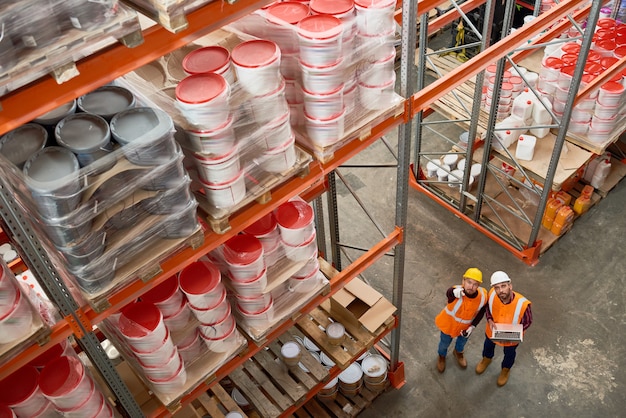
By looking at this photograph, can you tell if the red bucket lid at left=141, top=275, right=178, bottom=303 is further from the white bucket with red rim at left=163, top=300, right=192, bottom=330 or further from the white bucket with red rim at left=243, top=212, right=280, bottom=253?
the white bucket with red rim at left=243, top=212, right=280, bottom=253

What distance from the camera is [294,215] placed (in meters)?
4.70

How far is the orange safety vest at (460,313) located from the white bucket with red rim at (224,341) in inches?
103

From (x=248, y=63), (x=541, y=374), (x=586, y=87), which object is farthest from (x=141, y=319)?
(x=586, y=87)

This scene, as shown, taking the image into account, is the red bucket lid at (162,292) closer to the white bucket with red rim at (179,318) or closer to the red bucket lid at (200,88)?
the white bucket with red rim at (179,318)

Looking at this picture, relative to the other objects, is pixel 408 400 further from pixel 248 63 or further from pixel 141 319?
pixel 248 63

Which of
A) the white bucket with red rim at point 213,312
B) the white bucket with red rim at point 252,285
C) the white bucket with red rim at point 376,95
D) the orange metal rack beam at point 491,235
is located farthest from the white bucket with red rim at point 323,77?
the orange metal rack beam at point 491,235

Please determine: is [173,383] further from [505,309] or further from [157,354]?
[505,309]

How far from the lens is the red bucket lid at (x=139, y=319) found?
406 cm

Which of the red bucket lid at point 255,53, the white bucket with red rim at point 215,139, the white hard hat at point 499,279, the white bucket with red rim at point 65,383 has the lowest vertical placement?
→ the white hard hat at point 499,279

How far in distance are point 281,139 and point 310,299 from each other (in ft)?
5.53

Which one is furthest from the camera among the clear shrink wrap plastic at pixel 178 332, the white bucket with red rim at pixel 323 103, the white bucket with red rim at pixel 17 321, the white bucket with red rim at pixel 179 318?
the white bucket with red rim at pixel 179 318

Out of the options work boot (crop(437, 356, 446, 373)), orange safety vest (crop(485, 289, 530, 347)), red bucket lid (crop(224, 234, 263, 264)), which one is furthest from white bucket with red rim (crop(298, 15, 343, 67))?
work boot (crop(437, 356, 446, 373))

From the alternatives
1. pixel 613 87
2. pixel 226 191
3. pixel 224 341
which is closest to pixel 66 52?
pixel 226 191

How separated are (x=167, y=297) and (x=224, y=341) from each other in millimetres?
664
